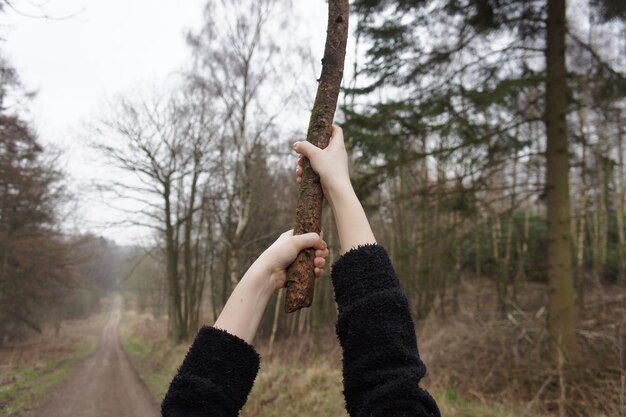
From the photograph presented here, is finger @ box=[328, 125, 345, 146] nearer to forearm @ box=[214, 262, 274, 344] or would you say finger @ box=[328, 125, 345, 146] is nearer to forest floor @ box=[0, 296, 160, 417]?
forearm @ box=[214, 262, 274, 344]

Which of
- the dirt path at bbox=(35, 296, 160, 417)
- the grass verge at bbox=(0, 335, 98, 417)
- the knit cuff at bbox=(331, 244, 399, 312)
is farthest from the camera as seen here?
the dirt path at bbox=(35, 296, 160, 417)

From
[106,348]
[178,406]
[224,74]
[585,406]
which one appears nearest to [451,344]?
[585,406]

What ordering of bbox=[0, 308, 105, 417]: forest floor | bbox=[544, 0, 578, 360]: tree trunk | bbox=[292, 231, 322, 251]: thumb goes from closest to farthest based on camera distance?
bbox=[292, 231, 322, 251]: thumb, bbox=[544, 0, 578, 360]: tree trunk, bbox=[0, 308, 105, 417]: forest floor

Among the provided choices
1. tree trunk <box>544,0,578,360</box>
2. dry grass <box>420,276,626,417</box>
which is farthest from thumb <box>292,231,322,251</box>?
tree trunk <box>544,0,578,360</box>

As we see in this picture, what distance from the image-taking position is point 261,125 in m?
13.5

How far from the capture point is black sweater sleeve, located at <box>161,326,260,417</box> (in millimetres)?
1144

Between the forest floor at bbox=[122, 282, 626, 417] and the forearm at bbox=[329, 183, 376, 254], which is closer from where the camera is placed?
the forearm at bbox=[329, 183, 376, 254]

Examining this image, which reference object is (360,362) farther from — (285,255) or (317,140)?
(317,140)

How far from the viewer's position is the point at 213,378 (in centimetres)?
118

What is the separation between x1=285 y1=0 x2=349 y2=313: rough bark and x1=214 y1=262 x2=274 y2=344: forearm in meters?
0.11

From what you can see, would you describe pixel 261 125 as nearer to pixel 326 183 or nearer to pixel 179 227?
pixel 179 227

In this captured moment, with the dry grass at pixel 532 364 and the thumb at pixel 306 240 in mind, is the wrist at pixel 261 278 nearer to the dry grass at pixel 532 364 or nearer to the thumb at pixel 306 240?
the thumb at pixel 306 240

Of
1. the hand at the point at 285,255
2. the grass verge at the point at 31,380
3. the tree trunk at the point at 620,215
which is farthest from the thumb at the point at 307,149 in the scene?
the tree trunk at the point at 620,215

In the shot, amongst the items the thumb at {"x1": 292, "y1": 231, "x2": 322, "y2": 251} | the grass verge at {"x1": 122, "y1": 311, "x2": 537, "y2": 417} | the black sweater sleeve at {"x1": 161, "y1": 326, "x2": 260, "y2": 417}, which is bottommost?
the grass verge at {"x1": 122, "y1": 311, "x2": 537, "y2": 417}
